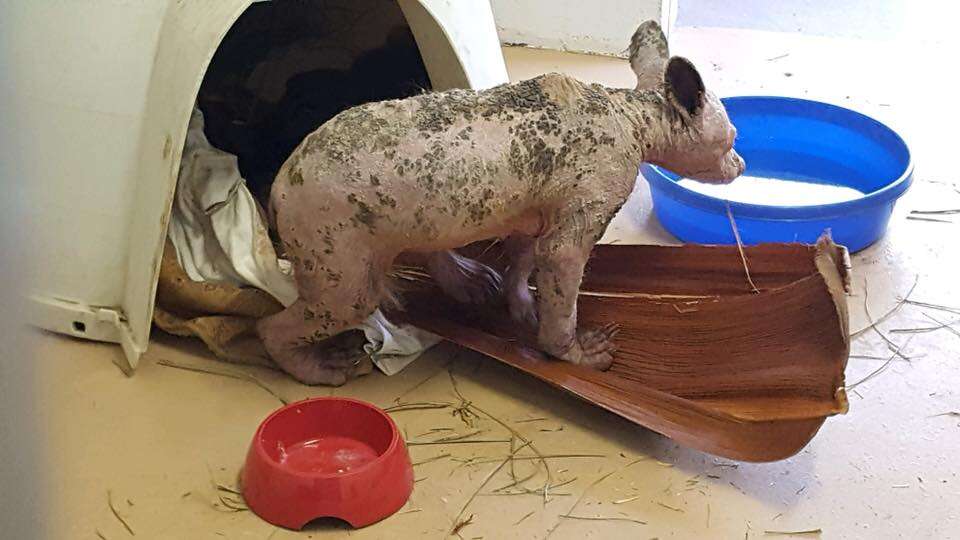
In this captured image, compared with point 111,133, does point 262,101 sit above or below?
below

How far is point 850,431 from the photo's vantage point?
211cm

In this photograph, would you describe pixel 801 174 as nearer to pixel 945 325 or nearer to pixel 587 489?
pixel 945 325

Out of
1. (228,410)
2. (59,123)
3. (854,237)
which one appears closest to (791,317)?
(854,237)

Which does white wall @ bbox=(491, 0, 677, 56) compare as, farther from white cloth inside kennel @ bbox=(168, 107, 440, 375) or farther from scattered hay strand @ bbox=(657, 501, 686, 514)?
scattered hay strand @ bbox=(657, 501, 686, 514)

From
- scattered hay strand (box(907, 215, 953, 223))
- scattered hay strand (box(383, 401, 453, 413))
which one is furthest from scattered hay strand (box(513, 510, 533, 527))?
scattered hay strand (box(907, 215, 953, 223))

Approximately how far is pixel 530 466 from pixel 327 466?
37 centimetres

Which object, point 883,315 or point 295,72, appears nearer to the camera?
point 883,315

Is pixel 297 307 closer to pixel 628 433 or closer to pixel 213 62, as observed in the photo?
pixel 628 433

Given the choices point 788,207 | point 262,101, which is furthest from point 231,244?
point 788,207

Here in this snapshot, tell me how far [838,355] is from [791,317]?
15 centimetres

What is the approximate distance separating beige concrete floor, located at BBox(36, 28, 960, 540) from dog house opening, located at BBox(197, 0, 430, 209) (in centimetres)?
71

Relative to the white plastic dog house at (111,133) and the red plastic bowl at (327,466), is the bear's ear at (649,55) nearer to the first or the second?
the white plastic dog house at (111,133)

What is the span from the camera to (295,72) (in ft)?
9.52

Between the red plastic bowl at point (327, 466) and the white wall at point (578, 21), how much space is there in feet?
7.95
